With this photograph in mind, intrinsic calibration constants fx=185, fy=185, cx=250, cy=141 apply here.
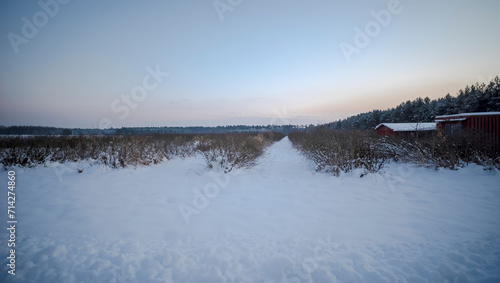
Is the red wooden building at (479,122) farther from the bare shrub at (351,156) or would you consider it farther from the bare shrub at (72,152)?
the bare shrub at (72,152)

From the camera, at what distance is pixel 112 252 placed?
267cm

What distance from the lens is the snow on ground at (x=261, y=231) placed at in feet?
7.51

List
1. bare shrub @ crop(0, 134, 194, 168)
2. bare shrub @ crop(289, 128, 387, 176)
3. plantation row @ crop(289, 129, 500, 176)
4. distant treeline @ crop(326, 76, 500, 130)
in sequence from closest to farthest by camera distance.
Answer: plantation row @ crop(289, 129, 500, 176) < bare shrub @ crop(289, 128, 387, 176) < bare shrub @ crop(0, 134, 194, 168) < distant treeline @ crop(326, 76, 500, 130)

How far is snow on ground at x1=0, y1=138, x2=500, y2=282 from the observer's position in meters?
2.29

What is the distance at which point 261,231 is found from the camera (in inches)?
128

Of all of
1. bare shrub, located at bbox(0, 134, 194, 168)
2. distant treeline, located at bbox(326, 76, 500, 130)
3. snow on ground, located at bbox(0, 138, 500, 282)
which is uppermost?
distant treeline, located at bbox(326, 76, 500, 130)

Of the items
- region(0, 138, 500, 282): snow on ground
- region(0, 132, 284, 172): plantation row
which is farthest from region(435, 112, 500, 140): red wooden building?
region(0, 132, 284, 172): plantation row

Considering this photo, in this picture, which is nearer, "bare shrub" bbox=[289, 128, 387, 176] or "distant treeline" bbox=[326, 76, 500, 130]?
"bare shrub" bbox=[289, 128, 387, 176]

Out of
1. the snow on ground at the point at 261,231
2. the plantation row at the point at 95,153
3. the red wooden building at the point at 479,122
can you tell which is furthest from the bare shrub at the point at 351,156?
the red wooden building at the point at 479,122

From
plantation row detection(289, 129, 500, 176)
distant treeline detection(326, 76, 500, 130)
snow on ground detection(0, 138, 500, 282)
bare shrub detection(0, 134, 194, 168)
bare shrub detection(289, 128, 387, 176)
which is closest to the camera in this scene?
snow on ground detection(0, 138, 500, 282)

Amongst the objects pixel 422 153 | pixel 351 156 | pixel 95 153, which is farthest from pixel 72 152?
pixel 422 153

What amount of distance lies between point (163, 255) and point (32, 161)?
375 inches

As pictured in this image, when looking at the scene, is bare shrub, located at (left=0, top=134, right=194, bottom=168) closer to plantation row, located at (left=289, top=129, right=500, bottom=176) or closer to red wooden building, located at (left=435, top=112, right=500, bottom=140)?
plantation row, located at (left=289, top=129, right=500, bottom=176)

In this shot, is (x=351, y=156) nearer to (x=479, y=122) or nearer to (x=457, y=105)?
(x=479, y=122)
